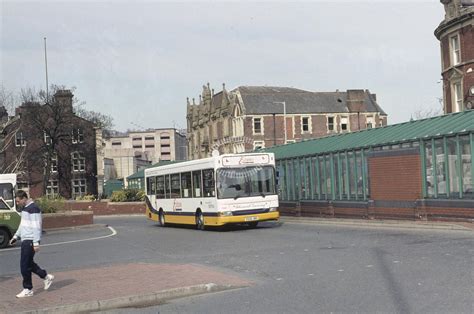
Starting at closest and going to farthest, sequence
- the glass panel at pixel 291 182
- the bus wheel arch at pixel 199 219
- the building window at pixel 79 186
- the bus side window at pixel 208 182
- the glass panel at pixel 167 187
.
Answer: the bus side window at pixel 208 182, the bus wheel arch at pixel 199 219, the glass panel at pixel 167 187, the glass panel at pixel 291 182, the building window at pixel 79 186

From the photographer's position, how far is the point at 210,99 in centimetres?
10062

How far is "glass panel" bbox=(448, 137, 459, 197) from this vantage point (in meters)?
21.0

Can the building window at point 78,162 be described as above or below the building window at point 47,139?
below

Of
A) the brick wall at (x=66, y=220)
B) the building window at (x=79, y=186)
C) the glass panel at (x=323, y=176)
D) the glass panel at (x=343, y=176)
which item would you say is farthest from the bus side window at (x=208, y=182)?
the building window at (x=79, y=186)

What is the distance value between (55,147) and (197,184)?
55855mm

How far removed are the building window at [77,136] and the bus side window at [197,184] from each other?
5473 centimetres

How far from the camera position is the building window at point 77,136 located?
256 ft

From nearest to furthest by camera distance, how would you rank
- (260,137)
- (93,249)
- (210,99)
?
(93,249), (260,137), (210,99)

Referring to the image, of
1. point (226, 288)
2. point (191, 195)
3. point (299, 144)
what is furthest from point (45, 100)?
point (226, 288)

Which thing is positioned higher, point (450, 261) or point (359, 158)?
point (359, 158)

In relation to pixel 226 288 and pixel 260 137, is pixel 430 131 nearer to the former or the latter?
pixel 226 288

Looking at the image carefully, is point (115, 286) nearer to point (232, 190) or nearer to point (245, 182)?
point (232, 190)

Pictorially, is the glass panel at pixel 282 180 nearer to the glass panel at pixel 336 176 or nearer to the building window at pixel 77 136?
the glass panel at pixel 336 176

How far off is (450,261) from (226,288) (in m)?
4.48
